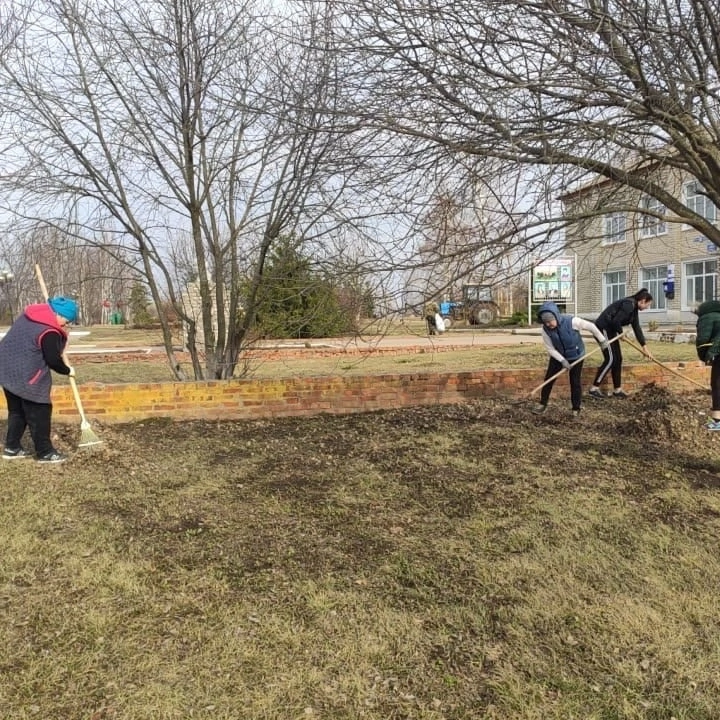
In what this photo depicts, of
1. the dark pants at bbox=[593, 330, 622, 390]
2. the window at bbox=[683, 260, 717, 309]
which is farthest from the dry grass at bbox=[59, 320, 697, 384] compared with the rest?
the window at bbox=[683, 260, 717, 309]

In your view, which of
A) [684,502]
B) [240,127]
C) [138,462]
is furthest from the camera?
[240,127]

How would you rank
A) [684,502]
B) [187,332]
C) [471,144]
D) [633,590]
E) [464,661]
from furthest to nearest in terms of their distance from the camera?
[187,332], [471,144], [684,502], [633,590], [464,661]

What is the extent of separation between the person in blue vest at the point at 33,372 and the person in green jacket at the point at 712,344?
5.39 metres

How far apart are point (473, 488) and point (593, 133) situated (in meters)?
2.41

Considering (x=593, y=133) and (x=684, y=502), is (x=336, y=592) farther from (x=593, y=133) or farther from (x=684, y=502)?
(x=593, y=133)

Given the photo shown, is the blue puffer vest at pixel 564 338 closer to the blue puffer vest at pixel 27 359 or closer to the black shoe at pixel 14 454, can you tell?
the blue puffer vest at pixel 27 359

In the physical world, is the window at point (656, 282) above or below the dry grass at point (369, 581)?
above

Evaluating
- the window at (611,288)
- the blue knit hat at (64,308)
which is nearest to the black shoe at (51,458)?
the blue knit hat at (64,308)

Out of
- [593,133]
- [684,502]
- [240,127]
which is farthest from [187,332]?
[684,502]

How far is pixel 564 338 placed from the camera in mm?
6625

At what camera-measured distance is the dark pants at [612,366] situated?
7086 mm

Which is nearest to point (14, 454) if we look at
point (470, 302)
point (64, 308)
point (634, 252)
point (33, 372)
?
point (33, 372)

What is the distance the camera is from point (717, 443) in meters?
5.05

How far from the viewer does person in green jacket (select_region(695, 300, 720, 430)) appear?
5430 millimetres
